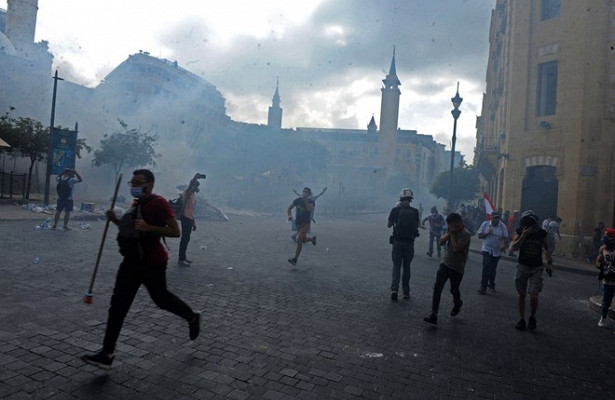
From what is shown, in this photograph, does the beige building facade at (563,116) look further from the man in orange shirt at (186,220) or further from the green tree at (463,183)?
the man in orange shirt at (186,220)

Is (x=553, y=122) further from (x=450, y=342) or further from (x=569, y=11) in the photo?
(x=450, y=342)

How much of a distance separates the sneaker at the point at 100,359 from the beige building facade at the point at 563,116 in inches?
668

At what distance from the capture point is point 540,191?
61.4 ft

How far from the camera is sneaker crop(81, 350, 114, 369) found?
3.54 meters

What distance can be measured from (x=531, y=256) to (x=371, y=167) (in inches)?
3295

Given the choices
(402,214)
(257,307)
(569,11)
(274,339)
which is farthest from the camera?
(569,11)

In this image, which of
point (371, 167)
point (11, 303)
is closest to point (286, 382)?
point (11, 303)

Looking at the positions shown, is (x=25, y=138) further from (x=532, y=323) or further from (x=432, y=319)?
(x=532, y=323)

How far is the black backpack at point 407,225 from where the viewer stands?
714 centimetres

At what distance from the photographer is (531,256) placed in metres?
6.16

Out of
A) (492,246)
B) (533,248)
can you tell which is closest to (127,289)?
(533,248)

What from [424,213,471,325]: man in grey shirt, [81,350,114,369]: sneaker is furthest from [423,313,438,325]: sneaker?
[81,350,114,369]: sneaker

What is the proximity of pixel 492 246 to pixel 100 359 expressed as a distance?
23.9 feet

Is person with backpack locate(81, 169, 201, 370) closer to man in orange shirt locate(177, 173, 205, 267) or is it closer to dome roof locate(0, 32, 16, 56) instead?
man in orange shirt locate(177, 173, 205, 267)
